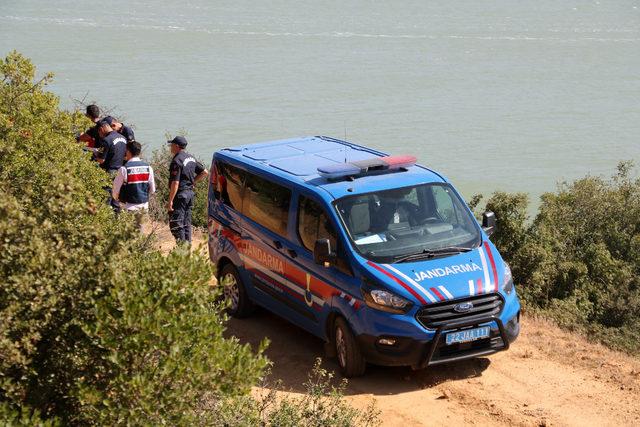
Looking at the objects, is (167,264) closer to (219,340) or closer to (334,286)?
(219,340)

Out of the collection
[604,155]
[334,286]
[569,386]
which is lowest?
[604,155]

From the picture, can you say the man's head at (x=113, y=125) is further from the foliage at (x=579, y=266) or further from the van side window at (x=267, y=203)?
the foliage at (x=579, y=266)

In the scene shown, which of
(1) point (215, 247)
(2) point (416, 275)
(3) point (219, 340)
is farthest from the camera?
(1) point (215, 247)

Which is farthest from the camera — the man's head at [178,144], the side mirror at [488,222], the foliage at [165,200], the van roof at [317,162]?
the foliage at [165,200]

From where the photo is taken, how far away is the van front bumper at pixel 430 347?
352 inches

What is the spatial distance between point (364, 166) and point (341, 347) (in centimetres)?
176

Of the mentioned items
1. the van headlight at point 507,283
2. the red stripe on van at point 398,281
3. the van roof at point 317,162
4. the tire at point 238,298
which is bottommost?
the tire at point 238,298

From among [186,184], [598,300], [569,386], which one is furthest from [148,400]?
[598,300]

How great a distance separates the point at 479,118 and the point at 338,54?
9.93 meters

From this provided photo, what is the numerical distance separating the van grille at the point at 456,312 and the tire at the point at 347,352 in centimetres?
68

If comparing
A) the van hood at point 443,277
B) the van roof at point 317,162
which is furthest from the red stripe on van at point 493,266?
the van roof at point 317,162

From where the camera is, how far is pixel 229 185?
11.2 m

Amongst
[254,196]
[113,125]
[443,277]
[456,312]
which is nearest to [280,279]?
[254,196]

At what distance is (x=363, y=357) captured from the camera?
922 cm
